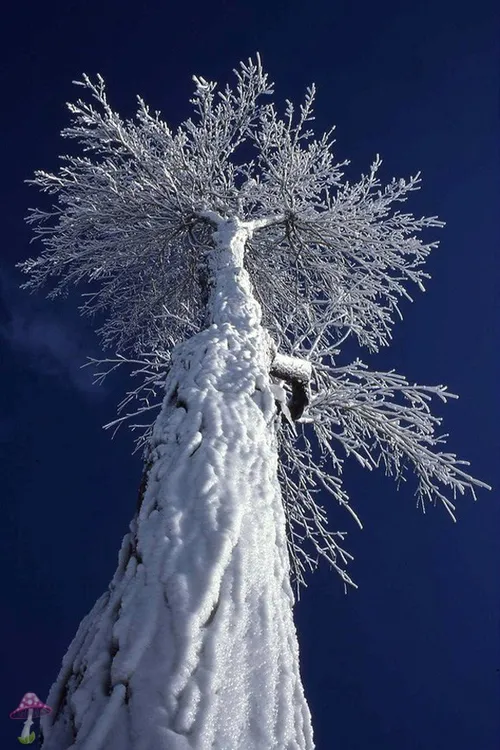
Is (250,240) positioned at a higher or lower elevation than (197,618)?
higher

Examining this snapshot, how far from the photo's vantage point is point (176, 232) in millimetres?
5133

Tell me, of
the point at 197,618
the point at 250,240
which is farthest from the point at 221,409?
the point at 250,240

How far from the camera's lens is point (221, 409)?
2.08 metres

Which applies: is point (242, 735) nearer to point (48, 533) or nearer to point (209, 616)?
point (209, 616)

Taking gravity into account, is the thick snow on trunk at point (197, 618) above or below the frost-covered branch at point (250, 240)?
below

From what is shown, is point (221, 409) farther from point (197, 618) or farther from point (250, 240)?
point (250, 240)

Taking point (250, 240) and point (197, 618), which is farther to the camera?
point (250, 240)

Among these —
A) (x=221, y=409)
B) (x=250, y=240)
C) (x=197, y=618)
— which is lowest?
(x=197, y=618)

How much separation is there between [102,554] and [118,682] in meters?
23.6

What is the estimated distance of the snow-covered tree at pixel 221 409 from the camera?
121 centimetres

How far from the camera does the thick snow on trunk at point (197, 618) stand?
1.12 meters

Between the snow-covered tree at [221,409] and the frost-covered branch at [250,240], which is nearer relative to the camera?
the snow-covered tree at [221,409]

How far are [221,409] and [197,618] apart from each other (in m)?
0.93

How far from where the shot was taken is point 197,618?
1306 mm
